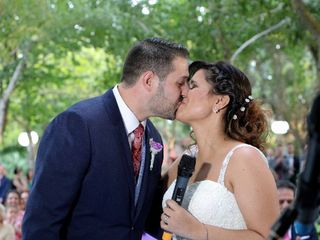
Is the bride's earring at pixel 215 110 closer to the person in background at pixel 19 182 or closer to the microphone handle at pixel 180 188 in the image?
the microphone handle at pixel 180 188

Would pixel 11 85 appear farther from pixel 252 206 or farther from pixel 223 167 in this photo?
pixel 252 206

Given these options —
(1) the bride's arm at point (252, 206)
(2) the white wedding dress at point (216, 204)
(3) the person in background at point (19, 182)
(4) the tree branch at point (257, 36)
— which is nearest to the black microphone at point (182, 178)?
(1) the bride's arm at point (252, 206)

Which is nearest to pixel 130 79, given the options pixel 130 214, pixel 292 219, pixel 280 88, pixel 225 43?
pixel 130 214

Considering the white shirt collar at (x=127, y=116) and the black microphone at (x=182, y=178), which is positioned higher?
the white shirt collar at (x=127, y=116)

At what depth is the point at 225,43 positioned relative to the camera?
1226 cm

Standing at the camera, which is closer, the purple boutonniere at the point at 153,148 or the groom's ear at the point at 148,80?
the groom's ear at the point at 148,80

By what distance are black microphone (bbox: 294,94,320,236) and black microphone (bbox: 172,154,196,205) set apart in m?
1.60

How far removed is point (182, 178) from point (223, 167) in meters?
0.52

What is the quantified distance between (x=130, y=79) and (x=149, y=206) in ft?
2.38

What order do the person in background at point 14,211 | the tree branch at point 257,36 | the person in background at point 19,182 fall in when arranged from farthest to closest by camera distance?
the person in background at point 19,182
the tree branch at point 257,36
the person in background at point 14,211

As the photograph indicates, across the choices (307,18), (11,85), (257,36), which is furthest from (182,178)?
(11,85)

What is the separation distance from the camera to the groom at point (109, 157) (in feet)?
10.7

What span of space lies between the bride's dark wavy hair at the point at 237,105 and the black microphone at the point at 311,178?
2.24m

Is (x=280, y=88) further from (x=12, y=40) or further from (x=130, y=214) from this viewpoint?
(x=130, y=214)
